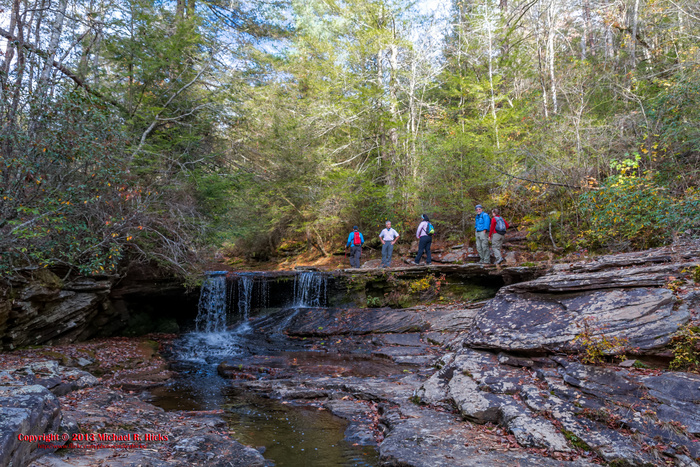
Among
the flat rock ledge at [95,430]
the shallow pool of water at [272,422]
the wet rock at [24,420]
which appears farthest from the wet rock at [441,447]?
the wet rock at [24,420]

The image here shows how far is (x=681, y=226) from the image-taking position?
8.49 metres

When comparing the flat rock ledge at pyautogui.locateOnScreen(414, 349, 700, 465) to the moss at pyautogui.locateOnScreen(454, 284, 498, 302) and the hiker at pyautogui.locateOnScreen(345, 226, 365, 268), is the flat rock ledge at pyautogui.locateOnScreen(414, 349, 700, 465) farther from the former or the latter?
the hiker at pyautogui.locateOnScreen(345, 226, 365, 268)

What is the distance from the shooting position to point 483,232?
40.5ft

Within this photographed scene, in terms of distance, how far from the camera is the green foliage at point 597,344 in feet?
18.2

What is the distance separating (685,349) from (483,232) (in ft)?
24.5

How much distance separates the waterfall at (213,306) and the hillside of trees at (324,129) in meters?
2.27

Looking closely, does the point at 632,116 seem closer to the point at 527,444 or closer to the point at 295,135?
the point at 527,444

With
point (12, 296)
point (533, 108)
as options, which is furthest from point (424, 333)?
point (533, 108)

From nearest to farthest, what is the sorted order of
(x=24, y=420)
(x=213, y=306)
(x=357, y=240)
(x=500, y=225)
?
(x=24, y=420), (x=500, y=225), (x=213, y=306), (x=357, y=240)

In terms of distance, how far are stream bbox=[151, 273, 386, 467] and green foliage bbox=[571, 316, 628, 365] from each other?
342 centimetres

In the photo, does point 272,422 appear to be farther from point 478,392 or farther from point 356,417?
point 478,392

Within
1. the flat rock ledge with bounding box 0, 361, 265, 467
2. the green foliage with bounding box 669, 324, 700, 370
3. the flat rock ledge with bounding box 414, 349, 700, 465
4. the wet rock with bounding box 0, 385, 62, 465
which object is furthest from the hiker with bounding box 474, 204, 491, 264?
the wet rock with bounding box 0, 385, 62, 465

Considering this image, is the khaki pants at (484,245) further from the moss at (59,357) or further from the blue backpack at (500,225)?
the moss at (59,357)

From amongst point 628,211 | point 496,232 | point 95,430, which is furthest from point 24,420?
point 628,211
